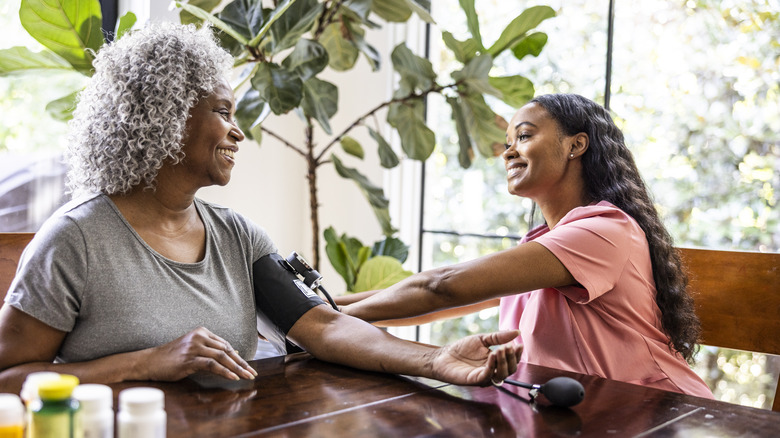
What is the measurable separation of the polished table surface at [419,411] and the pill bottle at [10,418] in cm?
26

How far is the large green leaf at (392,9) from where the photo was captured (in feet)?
8.50

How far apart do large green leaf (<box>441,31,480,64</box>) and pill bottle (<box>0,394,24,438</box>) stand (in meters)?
2.02

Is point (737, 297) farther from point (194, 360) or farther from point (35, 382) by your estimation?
point (35, 382)

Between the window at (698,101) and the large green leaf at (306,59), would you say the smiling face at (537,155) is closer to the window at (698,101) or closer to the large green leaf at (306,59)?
the large green leaf at (306,59)

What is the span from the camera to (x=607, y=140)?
74.4 inches

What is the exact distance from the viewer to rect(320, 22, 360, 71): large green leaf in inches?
107

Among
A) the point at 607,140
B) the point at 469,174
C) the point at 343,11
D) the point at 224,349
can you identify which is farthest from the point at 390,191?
the point at 224,349

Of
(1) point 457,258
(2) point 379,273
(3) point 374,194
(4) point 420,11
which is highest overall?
(4) point 420,11

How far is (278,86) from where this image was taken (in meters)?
2.23

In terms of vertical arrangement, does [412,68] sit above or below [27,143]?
above

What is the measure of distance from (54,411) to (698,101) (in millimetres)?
2875

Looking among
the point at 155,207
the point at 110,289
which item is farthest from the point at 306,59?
the point at 110,289

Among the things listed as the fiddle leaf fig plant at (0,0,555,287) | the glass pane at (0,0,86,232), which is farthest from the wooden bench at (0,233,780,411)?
the glass pane at (0,0,86,232)

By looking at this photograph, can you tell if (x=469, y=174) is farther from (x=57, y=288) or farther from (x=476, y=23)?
(x=57, y=288)
